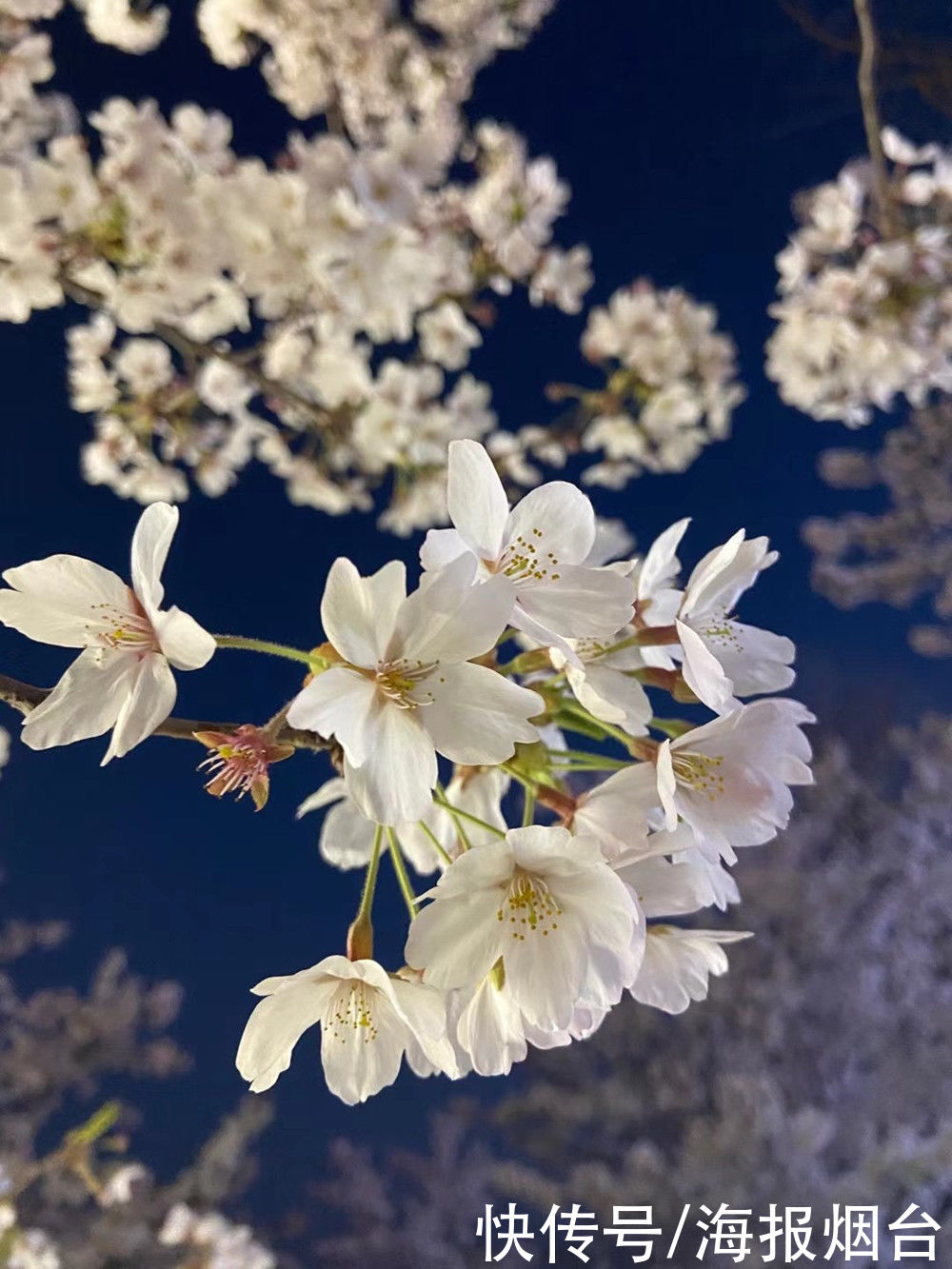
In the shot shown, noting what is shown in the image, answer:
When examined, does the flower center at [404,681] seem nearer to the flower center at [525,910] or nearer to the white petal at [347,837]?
the flower center at [525,910]

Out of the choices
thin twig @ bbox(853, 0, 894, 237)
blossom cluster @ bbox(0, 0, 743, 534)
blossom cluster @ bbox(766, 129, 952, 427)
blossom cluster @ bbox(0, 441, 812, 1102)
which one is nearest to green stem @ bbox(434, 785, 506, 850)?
blossom cluster @ bbox(0, 441, 812, 1102)

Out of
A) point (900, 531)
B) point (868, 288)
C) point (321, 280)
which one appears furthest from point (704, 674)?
point (900, 531)

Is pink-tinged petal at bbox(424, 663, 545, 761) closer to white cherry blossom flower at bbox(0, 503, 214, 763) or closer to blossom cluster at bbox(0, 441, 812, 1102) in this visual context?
blossom cluster at bbox(0, 441, 812, 1102)

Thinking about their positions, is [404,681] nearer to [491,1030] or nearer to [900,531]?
[491,1030]

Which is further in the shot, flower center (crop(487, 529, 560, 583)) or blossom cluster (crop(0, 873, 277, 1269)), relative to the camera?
blossom cluster (crop(0, 873, 277, 1269))


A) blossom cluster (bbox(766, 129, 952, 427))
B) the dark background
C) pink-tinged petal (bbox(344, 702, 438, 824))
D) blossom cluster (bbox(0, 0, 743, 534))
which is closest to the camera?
pink-tinged petal (bbox(344, 702, 438, 824))

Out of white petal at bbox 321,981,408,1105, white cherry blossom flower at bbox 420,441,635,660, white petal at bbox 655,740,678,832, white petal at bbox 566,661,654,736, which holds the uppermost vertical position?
white cherry blossom flower at bbox 420,441,635,660
